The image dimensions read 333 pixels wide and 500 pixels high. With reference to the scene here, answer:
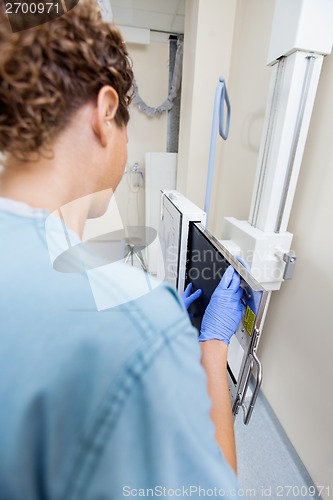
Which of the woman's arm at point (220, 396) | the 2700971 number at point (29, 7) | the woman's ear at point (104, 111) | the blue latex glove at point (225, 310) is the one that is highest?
the 2700971 number at point (29, 7)

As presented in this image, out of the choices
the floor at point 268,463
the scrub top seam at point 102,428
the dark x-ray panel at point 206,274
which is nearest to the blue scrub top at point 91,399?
the scrub top seam at point 102,428

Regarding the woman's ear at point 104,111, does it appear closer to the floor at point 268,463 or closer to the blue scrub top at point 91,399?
the blue scrub top at point 91,399

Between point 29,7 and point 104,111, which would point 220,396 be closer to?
point 104,111

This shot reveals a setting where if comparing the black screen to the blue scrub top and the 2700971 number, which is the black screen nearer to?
the blue scrub top

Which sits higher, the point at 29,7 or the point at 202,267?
the point at 29,7

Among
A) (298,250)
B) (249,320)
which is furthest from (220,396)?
(298,250)

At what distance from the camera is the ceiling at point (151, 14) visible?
2352 millimetres

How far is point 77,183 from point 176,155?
2667 mm

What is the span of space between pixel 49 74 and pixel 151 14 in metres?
3.07

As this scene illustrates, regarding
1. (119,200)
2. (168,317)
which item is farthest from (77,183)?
(119,200)

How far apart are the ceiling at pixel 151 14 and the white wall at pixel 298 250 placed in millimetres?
803

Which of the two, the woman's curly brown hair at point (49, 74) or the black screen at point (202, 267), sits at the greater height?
the woman's curly brown hair at point (49, 74)

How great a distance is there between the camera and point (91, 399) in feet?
0.94

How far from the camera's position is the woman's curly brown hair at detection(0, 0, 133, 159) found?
0.38m
